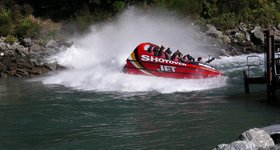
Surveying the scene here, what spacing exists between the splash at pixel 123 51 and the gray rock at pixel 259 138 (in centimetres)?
1149

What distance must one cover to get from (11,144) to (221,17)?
33970 millimetres

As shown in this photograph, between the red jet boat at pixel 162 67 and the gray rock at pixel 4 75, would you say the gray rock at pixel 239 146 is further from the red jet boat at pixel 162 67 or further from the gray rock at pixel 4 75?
the gray rock at pixel 4 75

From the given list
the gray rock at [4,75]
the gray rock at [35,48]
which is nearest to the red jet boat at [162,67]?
the gray rock at [4,75]

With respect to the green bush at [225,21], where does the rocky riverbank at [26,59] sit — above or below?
below

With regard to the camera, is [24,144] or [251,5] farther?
[251,5]

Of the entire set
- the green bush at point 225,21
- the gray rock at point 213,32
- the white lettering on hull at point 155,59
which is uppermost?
the green bush at point 225,21

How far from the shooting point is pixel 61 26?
4856 cm

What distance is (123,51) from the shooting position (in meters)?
36.5

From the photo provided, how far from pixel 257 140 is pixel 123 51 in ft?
→ 84.8

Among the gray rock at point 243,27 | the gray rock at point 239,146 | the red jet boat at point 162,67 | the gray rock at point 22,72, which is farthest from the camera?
the gray rock at point 243,27

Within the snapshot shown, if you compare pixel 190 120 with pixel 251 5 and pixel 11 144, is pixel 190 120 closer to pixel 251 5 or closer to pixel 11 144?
pixel 11 144

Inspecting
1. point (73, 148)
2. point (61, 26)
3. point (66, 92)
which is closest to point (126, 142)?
point (73, 148)

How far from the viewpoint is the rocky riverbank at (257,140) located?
10398 mm

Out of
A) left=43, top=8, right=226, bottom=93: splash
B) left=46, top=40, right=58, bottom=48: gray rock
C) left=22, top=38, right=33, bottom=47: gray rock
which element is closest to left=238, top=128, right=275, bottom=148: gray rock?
left=43, top=8, right=226, bottom=93: splash
